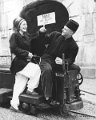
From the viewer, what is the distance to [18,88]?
22.0 feet

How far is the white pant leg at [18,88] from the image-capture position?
6.64 m

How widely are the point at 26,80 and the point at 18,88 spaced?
0.73ft

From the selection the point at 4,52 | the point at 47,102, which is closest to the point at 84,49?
the point at 4,52

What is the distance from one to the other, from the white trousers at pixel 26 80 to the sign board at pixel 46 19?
3.16 ft

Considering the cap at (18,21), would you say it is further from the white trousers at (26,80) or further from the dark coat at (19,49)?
the white trousers at (26,80)

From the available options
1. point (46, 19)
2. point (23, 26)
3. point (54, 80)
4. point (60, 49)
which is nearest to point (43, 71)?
point (54, 80)

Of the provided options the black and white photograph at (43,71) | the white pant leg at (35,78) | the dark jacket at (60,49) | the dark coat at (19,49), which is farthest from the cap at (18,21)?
the white pant leg at (35,78)

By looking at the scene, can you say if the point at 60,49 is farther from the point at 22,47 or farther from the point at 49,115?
the point at 49,115

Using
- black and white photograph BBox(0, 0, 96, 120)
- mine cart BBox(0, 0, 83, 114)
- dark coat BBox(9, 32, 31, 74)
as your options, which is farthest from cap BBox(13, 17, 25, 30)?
mine cart BBox(0, 0, 83, 114)

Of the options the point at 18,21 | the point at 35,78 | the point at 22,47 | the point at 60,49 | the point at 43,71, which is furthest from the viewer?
the point at 22,47

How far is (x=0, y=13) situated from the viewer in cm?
1488

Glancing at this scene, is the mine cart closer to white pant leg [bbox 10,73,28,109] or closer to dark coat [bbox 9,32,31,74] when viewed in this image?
white pant leg [bbox 10,73,28,109]

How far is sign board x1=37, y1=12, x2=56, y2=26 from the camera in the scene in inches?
269

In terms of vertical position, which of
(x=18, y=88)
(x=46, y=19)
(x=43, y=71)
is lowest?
(x=18, y=88)
